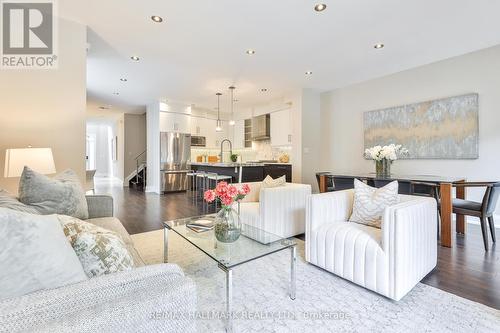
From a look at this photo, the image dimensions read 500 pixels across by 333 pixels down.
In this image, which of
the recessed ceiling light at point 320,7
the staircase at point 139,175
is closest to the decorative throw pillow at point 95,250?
the recessed ceiling light at point 320,7

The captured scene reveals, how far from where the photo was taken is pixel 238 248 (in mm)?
1755

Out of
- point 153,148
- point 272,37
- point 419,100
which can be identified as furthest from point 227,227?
point 153,148

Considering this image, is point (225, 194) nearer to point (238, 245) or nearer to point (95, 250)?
point (238, 245)

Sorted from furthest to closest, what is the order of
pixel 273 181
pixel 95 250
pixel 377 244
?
pixel 273 181
pixel 377 244
pixel 95 250

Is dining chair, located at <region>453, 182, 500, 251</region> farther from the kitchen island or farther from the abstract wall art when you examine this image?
the kitchen island

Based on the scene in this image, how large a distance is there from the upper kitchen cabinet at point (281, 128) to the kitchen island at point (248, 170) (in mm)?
784

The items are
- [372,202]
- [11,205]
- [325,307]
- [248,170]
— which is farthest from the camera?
[248,170]

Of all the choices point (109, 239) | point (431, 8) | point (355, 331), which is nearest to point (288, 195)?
point (355, 331)

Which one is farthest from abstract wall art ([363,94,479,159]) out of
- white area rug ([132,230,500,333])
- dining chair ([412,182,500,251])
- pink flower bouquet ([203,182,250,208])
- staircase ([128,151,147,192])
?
staircase ([128,151,147,192])

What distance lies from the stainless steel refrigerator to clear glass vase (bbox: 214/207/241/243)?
5579 mm

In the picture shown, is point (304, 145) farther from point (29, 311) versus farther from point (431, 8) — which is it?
point (29, 311)

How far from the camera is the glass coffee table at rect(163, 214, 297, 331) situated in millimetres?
1465

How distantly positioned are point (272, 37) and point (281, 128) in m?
3.36

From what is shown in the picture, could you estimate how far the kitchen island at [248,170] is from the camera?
16.9 feet
